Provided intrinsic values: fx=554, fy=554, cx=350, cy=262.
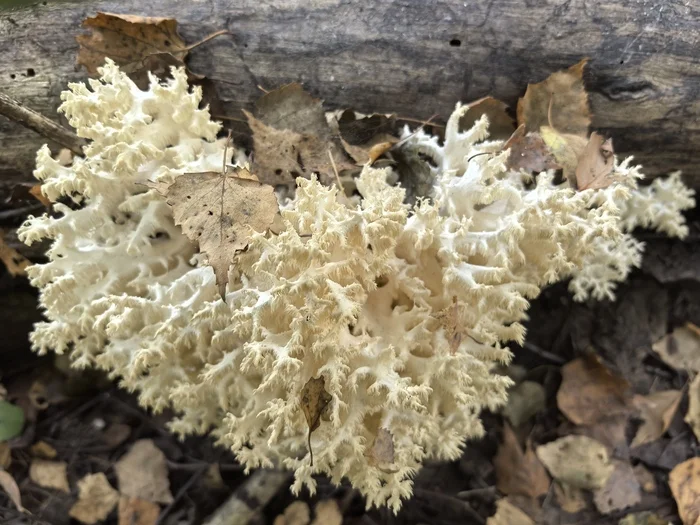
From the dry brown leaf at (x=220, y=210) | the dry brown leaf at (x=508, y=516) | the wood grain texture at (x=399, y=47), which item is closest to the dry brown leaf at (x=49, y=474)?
the wood grain texture at (x=399, y=47)

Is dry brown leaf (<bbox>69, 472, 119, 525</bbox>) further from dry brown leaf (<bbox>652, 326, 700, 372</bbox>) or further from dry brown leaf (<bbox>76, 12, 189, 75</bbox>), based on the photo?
Answer: dry brown leaf (<bbox>652, 326, 700, 372</bbox>)

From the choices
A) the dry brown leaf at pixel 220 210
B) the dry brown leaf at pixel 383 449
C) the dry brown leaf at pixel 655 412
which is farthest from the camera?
the dry brown leaf at pixel 655 412

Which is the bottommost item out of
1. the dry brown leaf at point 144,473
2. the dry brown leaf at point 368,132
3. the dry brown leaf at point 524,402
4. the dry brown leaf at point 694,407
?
the dry brown leaf at point 144,473

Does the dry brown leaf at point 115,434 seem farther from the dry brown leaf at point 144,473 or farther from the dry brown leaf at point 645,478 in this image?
the dry brown leaf at point 645,478

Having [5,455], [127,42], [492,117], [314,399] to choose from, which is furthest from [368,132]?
[5,455]

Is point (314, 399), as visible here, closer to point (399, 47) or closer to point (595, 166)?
point (595, 166)

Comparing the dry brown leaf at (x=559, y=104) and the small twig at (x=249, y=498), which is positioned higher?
the dry brown leaf at (x=559, y=104)
